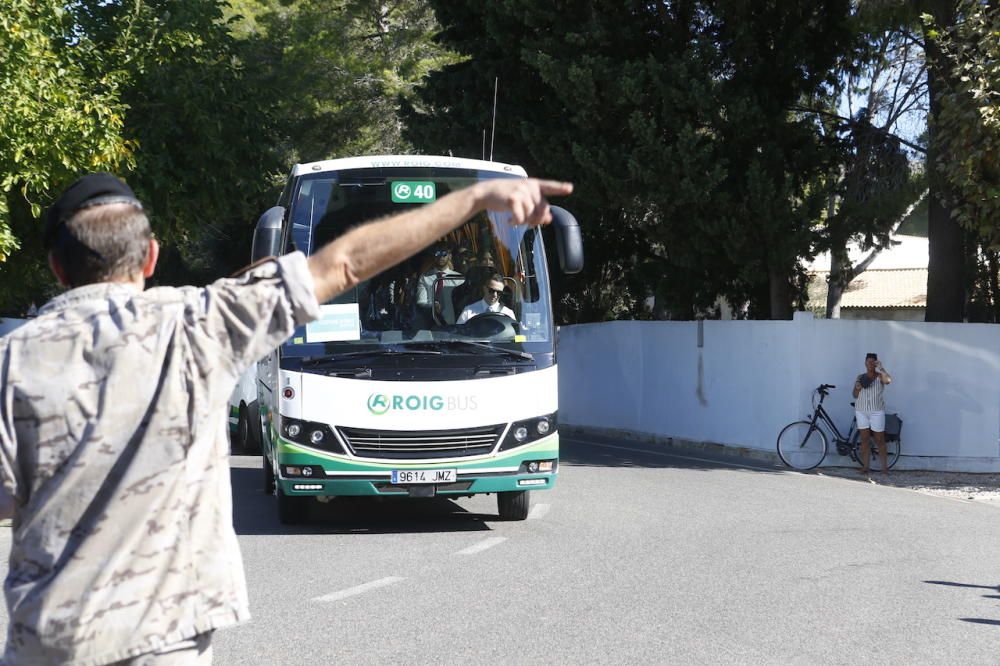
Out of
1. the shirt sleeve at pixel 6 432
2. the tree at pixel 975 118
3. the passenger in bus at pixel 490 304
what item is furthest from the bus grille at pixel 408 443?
the tree at pixel 975 118

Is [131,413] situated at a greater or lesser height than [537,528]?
greater

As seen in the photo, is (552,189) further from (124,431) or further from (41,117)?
(41,117)

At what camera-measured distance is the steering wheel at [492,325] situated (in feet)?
34.2

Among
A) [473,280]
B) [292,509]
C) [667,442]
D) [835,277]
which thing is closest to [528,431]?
[473,280]

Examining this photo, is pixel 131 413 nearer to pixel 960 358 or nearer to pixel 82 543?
pixel 82 543

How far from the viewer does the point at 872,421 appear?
1731 cm

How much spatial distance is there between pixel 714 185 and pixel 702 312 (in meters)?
6.26

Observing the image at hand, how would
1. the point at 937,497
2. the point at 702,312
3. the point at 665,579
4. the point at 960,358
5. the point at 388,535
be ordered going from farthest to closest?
the point at 702,312 < the point at 960,358 < the point at 937,497 < the point at 388,535 < the point at 665,579

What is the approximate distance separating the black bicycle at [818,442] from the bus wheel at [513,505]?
26.9 feet

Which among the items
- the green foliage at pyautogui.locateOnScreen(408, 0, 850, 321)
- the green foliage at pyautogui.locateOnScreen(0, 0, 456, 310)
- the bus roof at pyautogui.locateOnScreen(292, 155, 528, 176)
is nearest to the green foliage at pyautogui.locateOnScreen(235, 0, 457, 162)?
the green foliage at pyautogui.locateOnScreen(0, 0, 456, 310)

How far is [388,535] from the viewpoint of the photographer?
409 inches

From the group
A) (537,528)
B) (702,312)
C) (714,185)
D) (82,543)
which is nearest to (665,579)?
(537,528)

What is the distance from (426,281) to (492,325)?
66 centimetres

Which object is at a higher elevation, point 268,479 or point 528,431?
point 528,431
